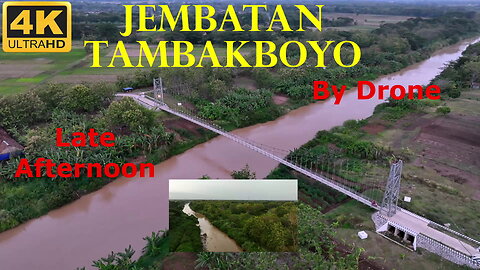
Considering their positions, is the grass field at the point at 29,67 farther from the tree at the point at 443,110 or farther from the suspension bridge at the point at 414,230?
the tree at the point at 443,110

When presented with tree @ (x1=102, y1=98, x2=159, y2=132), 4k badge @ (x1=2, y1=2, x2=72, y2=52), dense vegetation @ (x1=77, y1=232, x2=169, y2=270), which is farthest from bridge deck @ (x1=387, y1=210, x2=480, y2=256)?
4k badge @ (x1=2, y1=2, x2=72, y2=52)

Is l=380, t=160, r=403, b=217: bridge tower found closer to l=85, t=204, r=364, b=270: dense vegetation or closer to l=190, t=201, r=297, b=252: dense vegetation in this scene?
l=85, t=204, r=364, b=270: dense vegetation

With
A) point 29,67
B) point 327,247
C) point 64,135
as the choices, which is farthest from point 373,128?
point 29,67

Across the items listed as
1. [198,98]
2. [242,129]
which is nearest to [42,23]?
[198,98]

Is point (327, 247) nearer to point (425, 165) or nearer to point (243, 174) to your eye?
point (243, 174)

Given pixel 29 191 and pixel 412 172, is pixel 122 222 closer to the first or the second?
pixel 29 191
